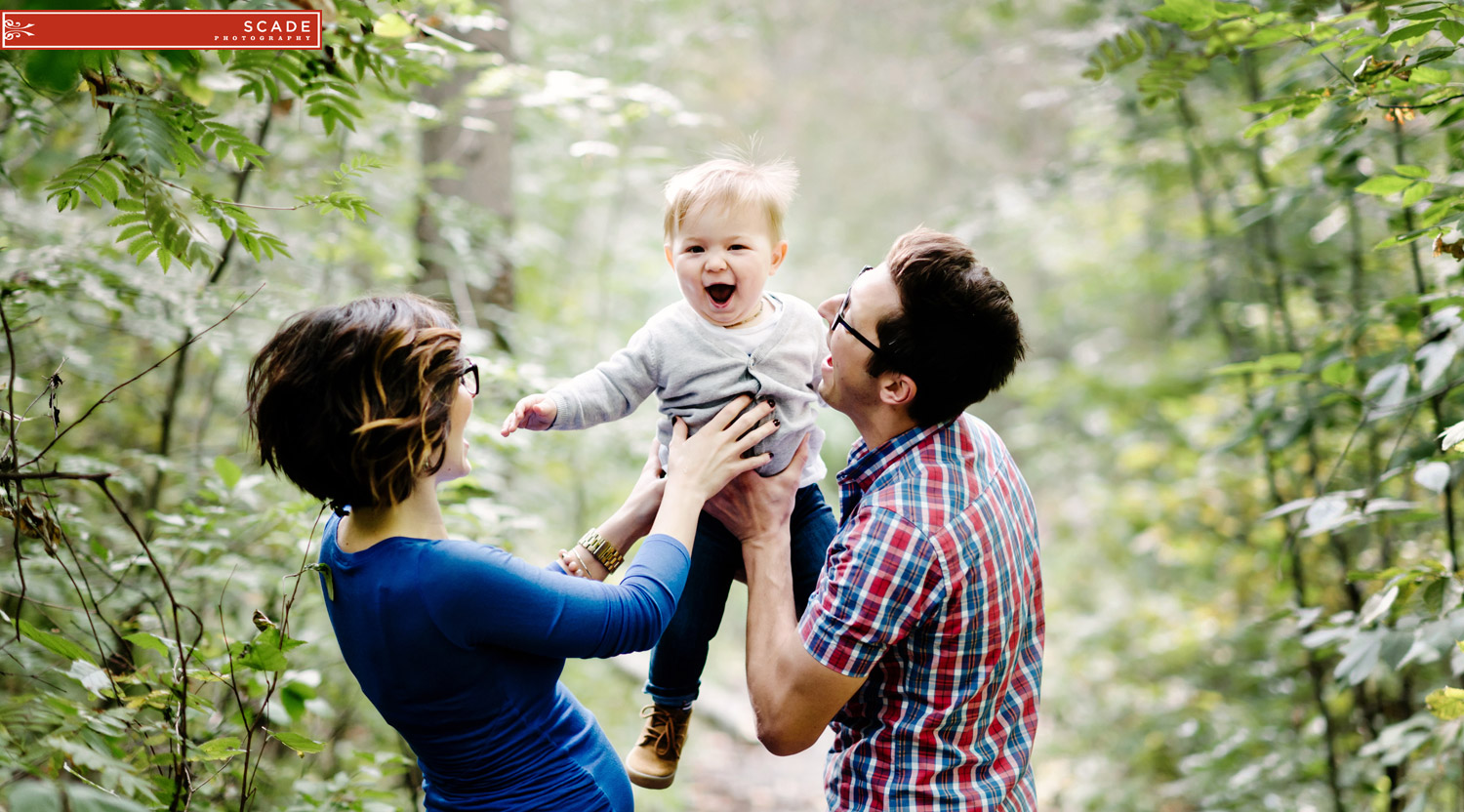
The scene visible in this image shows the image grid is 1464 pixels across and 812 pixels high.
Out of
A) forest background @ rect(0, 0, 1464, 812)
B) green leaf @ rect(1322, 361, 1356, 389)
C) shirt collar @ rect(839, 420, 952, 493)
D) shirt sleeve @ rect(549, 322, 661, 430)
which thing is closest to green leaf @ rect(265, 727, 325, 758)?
forest background @ rect(0, 0, 1464, 812)

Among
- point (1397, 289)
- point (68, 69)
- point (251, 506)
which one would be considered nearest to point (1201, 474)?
point (1397, 289)

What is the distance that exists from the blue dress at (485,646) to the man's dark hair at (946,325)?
1.83ft

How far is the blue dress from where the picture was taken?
4.23 feet

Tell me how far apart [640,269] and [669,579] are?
454 cm

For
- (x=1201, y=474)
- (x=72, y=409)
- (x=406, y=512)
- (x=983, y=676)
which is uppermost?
(x=406, y=512)

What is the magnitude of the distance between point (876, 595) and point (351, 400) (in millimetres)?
889

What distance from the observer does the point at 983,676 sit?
5.09ft

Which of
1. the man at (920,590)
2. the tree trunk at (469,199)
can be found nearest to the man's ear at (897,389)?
the man at (920,590)

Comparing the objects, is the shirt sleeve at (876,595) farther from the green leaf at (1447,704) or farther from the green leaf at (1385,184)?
the green leaf at (1385,184)

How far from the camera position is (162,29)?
1334mm

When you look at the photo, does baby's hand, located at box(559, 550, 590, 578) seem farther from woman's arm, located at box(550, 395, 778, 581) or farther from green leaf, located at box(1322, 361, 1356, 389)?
green leaf, located at box(1322, 361, 1356, 389)

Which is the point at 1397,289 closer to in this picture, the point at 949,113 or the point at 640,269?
the point at 640,269

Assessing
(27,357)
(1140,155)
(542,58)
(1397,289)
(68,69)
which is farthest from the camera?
(1140,155)

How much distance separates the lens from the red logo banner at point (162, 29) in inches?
48.2
